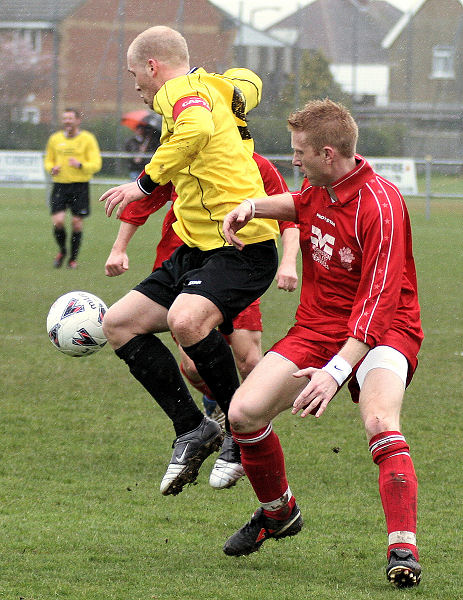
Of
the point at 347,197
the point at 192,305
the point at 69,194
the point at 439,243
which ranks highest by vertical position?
the point at 347,197

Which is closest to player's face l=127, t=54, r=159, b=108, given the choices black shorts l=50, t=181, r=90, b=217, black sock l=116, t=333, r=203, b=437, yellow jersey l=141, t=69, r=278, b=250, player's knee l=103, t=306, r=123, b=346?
yellow jersey l=141, t=69, r=278, b=250

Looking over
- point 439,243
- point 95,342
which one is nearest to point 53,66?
point 439,243

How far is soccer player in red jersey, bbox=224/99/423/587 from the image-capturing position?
3484mm

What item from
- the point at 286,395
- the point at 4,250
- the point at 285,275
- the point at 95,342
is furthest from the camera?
the point at 4,250

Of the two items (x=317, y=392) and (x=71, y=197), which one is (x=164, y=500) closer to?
(x=317, y=392)

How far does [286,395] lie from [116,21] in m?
18.3

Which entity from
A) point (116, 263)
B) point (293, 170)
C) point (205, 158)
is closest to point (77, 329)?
point (116, 263)

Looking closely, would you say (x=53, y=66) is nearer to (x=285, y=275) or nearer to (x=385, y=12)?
(x=385, y=12)

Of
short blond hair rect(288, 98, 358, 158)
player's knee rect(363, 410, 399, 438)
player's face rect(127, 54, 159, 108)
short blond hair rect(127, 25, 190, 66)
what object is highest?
short blond hair rect(127, 25, 190, 66)

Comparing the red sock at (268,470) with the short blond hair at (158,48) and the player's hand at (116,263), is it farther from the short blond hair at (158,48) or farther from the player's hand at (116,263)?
the short blond hair at (158,48)

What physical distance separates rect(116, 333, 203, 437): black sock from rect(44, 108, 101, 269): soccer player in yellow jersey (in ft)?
29.7

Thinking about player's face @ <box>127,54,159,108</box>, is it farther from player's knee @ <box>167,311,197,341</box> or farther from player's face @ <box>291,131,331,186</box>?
player's knee @ <box>167,311,197,341</box>

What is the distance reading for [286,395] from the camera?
3799mm

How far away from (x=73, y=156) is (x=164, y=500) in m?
9.36
